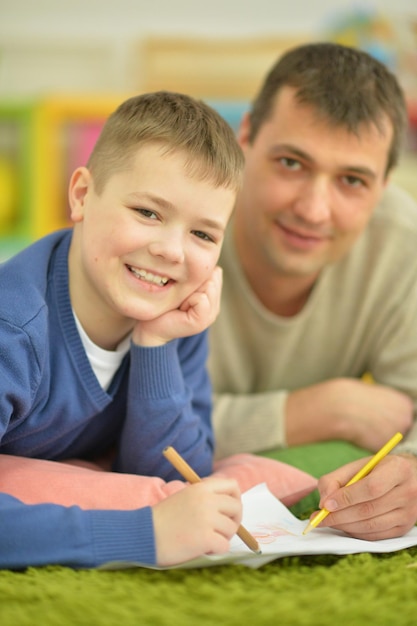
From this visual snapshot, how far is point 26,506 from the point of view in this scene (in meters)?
0.90

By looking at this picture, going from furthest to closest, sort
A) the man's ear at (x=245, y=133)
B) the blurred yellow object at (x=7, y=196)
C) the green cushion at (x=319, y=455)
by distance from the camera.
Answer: the blurred yellow object at (x=7, y=196)
the man's ear at (x=245, y=133)
the green cushion at (x=319, y=455)

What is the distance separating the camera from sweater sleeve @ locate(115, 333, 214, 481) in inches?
44.3

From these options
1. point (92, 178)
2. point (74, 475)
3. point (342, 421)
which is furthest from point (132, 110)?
point (342, 421)

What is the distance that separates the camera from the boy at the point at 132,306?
987 mm

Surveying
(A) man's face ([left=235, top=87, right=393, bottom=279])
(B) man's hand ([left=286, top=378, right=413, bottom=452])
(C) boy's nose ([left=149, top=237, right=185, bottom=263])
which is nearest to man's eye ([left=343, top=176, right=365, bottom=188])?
(A) man's face ([left=235, top=87, right=393, bottom=279])

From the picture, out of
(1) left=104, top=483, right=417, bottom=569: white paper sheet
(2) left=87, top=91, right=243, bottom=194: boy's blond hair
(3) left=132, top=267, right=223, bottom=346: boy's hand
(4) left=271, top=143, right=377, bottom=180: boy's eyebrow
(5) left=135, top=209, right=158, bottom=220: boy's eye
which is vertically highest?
(2) left=87, top=91, right=243, bottom=194: boy's blond hair

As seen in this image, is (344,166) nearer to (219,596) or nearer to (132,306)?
(132,306)

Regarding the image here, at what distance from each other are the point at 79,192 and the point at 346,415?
67 centimetres

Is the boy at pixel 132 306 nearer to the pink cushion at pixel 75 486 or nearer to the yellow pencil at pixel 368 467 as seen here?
the pink cushion at pixel 75 486

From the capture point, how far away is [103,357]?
1.14 m

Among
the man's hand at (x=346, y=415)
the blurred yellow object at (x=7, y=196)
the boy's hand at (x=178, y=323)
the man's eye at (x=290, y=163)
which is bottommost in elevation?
the blurred yellow object at (x=7, y=196)

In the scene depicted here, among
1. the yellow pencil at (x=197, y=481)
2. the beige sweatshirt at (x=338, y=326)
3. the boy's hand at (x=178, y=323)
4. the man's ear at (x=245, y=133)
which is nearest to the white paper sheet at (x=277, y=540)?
the yellow pencil at (x=197, y=481)

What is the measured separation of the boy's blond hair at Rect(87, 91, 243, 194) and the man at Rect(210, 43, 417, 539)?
419 mm

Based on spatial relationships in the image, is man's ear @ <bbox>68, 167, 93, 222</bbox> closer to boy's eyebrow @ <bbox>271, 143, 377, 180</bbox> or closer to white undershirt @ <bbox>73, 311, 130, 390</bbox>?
white undershirt @ <bbox>73, 311, 130, 390</bbox>
